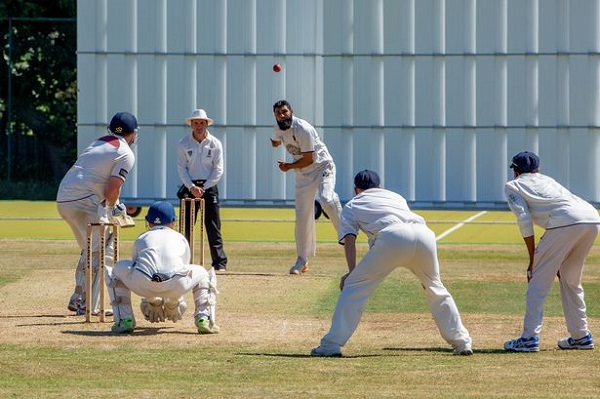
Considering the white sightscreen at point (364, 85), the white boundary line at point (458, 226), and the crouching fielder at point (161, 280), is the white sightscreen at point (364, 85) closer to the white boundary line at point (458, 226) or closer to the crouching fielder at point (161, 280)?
the white boundary line at point (458, 226)

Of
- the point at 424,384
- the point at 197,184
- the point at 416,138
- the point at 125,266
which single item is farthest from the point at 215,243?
the point at 416,138

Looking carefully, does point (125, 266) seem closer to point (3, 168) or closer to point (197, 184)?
point (197, 184)

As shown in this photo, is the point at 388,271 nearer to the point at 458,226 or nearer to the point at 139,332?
the point at 139,332

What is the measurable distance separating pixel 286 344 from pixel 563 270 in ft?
8.00

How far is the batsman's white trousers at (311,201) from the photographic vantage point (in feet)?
61.8

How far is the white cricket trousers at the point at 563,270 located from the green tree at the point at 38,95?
26.2m

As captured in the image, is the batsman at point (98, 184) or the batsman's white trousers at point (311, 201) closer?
the batsman at point (98, 184)

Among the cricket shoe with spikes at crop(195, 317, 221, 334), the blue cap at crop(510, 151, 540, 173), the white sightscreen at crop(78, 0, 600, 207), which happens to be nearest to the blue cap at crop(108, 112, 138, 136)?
the cricket shoe with spikes at crop(195, 317, 221, 334)

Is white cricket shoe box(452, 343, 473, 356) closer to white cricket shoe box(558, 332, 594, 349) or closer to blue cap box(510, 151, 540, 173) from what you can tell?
white cricket shoe box(558, 332, 594, 349)

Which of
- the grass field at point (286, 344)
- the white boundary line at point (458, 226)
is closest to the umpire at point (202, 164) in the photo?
the grass field at point (286, 344)

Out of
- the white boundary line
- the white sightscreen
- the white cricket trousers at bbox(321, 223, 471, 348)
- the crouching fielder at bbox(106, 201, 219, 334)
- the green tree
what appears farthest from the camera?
the green tree

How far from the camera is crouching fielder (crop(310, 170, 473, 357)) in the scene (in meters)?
12.2

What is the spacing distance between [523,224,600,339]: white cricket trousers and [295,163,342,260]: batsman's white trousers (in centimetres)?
599

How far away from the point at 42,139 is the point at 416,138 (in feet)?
33.8
